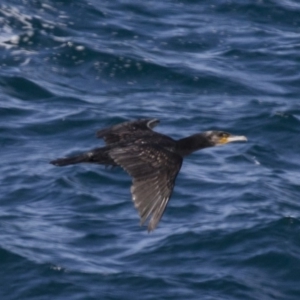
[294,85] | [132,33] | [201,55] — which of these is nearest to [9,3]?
[132,33]

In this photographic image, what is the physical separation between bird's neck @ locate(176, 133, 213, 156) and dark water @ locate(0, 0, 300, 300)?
1.70 metres

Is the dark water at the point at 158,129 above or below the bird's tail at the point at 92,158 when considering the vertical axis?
below

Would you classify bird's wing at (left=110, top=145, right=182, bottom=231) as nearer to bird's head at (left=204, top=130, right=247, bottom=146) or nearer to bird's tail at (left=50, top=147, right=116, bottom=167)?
bird's tail at (left=50, top=147, right=116, bottom=167)

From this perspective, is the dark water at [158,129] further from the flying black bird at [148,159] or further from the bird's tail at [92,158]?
the bird's tail at [92,158]

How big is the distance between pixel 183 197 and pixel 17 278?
2.65m

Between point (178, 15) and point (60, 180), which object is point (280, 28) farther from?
point (60, 180)

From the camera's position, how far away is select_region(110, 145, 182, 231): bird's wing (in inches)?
376

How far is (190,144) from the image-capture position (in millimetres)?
10883

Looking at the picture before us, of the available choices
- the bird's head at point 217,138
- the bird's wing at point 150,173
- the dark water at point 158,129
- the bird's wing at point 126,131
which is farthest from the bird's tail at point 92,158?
the dark water at point 158,129

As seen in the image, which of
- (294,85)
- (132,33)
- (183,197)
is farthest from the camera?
(132,33)

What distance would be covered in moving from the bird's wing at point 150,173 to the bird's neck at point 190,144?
0.45 metres

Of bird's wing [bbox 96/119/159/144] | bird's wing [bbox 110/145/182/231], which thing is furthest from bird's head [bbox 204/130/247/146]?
bird's wing [bbox 110/145/182/231]

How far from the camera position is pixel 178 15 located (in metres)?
20.5

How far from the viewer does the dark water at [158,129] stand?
12.3 metres
